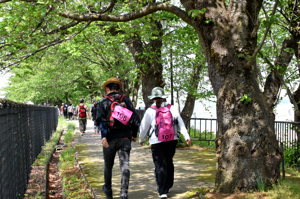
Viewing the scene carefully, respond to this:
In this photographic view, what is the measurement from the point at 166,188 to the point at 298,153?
18.5ft

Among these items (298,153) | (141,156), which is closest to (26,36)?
(141,156)

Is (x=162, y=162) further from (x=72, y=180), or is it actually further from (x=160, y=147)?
(x=72, y=180)

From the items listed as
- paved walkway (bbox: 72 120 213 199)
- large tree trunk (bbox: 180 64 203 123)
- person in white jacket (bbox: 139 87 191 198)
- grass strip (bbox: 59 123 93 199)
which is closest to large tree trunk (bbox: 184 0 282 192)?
person in white jacket (bbox: 139 87 191 198)

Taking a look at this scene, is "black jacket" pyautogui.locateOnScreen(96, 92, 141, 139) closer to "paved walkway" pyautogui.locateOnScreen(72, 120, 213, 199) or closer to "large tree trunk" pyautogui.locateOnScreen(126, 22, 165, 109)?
"paved walkway" pyautogui.locateOnScreen(72, 120, 213, 199)

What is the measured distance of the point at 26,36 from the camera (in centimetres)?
953

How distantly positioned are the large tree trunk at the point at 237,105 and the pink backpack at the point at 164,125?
0.91 meters

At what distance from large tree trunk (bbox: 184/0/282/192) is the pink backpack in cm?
91

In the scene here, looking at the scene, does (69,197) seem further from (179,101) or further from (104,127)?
(179,101)

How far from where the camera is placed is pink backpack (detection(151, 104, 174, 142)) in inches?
237

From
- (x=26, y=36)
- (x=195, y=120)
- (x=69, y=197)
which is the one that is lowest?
(x=69, y=197)

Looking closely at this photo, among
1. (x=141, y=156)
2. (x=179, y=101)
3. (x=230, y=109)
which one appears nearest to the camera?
(x=230, y=109)

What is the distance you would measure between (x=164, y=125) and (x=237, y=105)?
1.29 m

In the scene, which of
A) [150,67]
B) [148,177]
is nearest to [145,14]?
[148,177]

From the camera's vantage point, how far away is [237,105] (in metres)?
6.16
